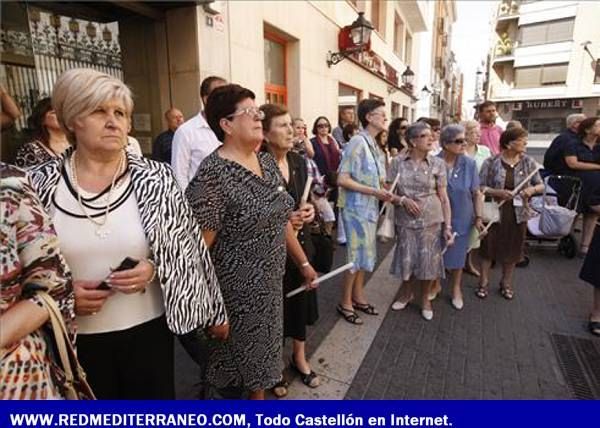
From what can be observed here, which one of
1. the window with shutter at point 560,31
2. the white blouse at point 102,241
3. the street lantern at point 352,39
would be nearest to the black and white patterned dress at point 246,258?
the white blouse at point 102,241

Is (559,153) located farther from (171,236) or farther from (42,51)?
(42,51)

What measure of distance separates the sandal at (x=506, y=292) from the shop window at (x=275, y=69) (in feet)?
15.4

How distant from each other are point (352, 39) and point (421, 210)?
6.61 m

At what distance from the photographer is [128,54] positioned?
4.89 meters

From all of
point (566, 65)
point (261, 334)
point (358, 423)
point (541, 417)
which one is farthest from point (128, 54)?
point (541, 417)

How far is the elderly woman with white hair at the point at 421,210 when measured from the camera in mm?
3195

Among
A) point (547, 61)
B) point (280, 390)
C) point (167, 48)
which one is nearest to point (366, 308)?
point (280, 390)

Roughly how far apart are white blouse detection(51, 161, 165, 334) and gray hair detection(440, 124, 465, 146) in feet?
9.66

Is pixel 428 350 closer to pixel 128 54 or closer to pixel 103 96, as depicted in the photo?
pixel 103 96

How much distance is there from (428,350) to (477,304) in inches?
45.5

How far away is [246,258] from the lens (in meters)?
1.80

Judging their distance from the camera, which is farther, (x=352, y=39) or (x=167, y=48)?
(x=352, y=39)

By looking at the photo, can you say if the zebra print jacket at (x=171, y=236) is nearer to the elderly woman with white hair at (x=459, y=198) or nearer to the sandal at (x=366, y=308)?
the sandal at (x=366, y=308)

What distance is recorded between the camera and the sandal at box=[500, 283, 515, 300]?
3852 mm
